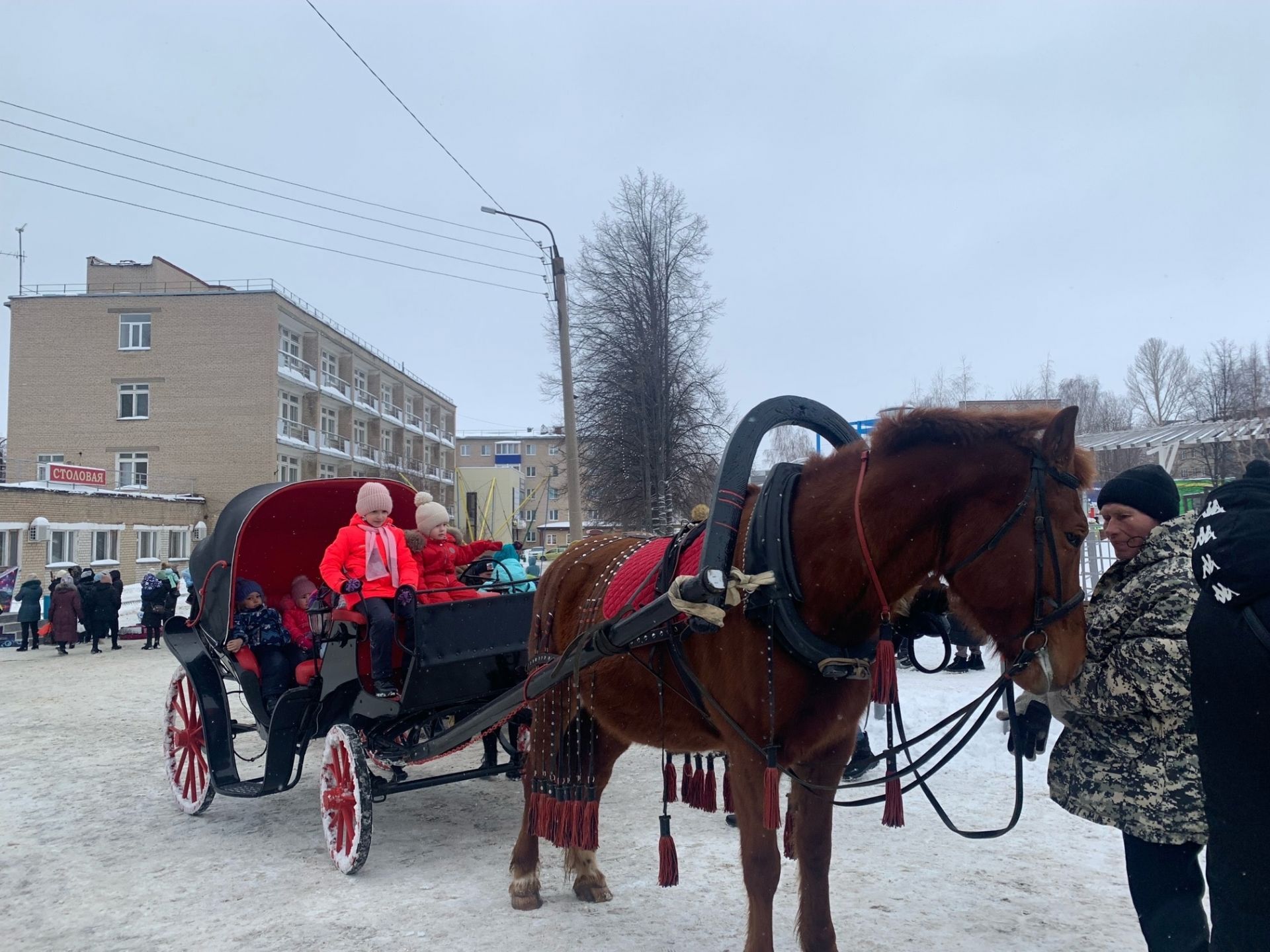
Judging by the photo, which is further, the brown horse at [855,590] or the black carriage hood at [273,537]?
the black carriage hood at [273,537]

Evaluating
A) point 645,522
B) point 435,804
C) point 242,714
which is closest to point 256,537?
point 435,804

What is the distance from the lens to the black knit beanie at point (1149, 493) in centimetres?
266

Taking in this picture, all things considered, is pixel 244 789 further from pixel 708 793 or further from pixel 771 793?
pixel 771 793

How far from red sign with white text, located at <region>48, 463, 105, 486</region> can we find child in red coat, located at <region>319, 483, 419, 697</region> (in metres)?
28.9

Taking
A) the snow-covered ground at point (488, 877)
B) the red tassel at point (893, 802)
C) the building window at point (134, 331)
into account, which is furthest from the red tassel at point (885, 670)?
the building window at point (134, 331)

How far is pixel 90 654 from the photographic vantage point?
621 inches

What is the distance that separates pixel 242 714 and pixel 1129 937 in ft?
28.4

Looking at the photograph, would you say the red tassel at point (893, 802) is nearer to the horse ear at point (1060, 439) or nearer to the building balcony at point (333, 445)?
the horse ear at point (1060, 439)

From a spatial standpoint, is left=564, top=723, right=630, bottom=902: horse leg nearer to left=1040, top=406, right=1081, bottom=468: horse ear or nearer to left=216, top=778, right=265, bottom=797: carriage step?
left=216, top=778, right=265, bottom=797: carriage step

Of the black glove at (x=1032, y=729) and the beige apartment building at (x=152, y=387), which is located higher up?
the beige apartment building at (x=152, y=387)

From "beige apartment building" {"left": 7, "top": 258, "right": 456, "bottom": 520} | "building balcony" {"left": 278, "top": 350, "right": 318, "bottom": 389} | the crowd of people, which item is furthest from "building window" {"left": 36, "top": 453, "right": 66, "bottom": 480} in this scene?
the crowd of people

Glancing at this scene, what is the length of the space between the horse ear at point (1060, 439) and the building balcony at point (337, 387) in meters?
40.3

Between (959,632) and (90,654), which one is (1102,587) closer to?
(959,632)

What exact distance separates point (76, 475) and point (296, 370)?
1021cm
